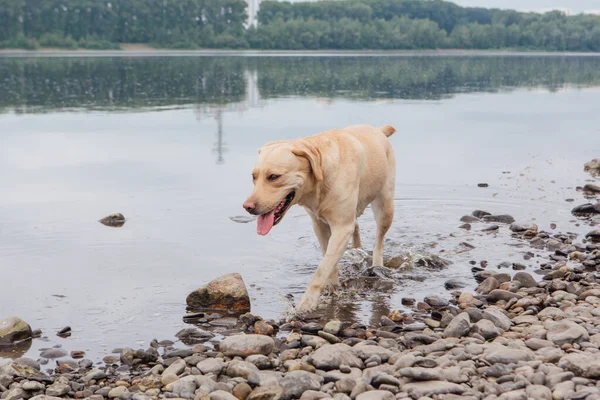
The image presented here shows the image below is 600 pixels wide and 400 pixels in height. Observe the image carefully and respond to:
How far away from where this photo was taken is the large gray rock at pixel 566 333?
6.17 m

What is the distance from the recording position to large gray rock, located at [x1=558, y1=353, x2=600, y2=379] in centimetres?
536

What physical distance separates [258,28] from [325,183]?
15117 centimetres

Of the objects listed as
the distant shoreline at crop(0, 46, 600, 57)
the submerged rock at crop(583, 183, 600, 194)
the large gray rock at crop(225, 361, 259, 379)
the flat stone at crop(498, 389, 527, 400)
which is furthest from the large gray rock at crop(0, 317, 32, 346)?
the distant shoreline at crop(0, 46, 600, 57)

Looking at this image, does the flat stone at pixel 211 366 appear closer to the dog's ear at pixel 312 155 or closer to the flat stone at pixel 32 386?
the flat stone at pixel 32 386

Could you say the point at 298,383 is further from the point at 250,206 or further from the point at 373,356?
the point at 250,206

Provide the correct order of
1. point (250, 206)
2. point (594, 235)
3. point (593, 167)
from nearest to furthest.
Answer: point (250, 206)
point (594, 235)
point (593, 167)

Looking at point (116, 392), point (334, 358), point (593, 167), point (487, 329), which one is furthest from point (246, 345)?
point (593, 167)

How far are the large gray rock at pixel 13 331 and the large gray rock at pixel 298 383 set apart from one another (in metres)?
2.72

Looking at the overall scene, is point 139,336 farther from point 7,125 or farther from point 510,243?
point 7,125

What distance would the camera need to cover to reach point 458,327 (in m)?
6.73

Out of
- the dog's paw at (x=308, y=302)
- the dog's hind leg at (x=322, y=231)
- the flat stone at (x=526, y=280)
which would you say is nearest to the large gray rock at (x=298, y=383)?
the dog's paw at (x=308, y=302)

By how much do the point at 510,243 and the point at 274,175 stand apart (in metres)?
4.32

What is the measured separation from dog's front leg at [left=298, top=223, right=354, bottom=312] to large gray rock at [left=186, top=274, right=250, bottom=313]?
609mm

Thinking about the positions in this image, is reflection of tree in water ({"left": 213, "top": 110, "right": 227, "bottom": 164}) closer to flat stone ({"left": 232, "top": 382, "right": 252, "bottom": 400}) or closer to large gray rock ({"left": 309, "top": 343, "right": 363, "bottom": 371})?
large gray rock ({"left": 309, "top": 343, "right": 363, "bottom": 371})
